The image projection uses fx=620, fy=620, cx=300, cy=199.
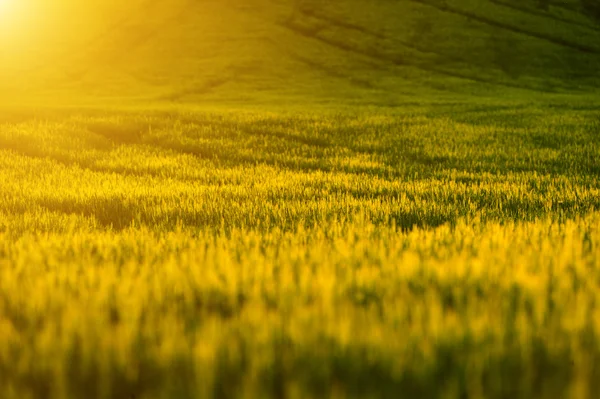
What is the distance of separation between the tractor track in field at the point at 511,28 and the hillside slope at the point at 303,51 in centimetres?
16

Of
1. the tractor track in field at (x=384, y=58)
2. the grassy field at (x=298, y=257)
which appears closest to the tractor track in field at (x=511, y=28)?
the tractor track in field at (x=384, y=58)

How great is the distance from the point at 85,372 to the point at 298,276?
4.80ft

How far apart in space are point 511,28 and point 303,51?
28681 millimetres

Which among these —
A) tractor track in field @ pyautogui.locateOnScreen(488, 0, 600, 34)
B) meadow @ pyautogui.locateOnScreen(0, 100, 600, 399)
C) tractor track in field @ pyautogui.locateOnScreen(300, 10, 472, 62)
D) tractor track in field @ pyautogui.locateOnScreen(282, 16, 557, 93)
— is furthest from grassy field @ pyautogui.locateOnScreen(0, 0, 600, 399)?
tractor track in field @ pyautogui.locateOnScreen(488, 0, 600, 34)

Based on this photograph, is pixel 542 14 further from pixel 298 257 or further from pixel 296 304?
pixel 296 304

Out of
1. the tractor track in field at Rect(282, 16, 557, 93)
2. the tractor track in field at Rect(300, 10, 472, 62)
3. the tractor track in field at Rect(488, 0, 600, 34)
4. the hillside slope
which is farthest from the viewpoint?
the tractor track in field at Rect(488, 0, 600, 34)

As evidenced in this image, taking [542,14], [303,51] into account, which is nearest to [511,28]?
[542,14]

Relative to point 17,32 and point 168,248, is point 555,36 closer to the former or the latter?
point 17,32

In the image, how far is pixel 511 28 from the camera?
78000 millimetres

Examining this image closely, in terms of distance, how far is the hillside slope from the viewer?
5378 cm

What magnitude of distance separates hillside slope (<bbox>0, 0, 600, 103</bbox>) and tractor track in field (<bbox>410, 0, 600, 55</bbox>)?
0.16m

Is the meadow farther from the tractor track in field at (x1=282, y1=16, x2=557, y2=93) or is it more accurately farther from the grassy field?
the tractor track in field at (x1=282, y1=16, x2=557, y2=93)

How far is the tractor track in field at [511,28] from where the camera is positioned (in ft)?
241

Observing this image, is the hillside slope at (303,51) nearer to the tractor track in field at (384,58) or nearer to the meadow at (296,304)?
the tractor track in field at (384,58)
